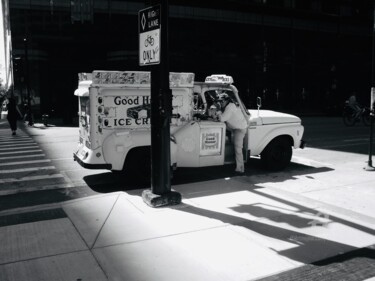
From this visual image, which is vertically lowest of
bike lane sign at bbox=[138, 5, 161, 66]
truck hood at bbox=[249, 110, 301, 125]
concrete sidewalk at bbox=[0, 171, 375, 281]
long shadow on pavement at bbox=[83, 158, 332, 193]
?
long shadow on pavement at bbox=[83, 158, 332, 193]

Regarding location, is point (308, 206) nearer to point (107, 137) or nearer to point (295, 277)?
point (295, 277)

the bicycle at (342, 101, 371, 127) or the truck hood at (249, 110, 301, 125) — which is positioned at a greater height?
the truck hood at (249, 110, 301, 125)

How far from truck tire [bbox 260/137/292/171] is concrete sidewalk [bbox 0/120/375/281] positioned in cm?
176

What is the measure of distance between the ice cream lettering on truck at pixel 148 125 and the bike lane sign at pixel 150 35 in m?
1.37

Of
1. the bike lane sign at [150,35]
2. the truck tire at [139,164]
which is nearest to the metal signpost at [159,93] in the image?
the bike lane sign at [150,35]

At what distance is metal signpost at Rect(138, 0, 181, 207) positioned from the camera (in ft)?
19.5

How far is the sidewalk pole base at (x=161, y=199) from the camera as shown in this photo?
6.33 metres

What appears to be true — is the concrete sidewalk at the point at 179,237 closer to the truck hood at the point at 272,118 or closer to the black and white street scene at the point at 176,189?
the black and white street scene at the point at 176,189

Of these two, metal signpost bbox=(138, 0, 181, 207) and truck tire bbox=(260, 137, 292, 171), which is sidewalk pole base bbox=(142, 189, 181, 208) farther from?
truck tire bbox=(260, 137, 292, 171)

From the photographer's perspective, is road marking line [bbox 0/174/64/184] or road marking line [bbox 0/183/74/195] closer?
road marking line [bbox 0/183/74/195]

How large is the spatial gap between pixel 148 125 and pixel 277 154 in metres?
3.34

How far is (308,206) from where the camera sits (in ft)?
21.0

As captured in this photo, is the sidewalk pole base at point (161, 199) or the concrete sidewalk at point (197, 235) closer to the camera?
the concrete sidewalk at point (197, 235)

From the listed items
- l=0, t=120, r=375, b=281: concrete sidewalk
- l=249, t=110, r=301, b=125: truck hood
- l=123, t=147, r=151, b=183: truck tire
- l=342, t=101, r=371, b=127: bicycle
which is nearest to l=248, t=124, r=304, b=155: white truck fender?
l=249, t=110, r=301, b=125: truck hood
